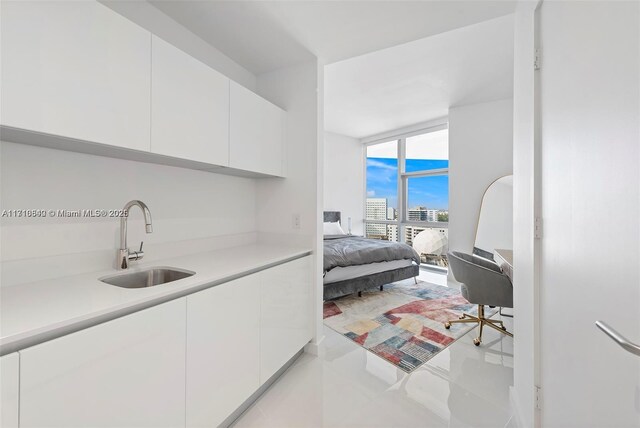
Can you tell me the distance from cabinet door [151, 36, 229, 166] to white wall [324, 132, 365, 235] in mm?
4111

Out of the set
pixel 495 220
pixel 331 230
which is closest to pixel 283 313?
pixel 331 230

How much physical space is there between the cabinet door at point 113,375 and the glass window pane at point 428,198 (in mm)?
4930

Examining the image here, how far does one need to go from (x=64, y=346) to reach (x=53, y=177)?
0.88m

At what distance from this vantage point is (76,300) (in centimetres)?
96

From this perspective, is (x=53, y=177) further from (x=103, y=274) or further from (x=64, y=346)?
(x=64, y=346)

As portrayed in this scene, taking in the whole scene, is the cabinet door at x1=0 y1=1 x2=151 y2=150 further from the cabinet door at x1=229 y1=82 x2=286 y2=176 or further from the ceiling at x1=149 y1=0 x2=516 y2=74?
the ceiling at x1=149 y1=0 x2=516 y2=74

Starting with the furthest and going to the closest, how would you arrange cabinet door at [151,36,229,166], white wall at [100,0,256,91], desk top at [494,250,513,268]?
1. desk top at [494,250,513,268]
2. white wall at [100,0,256,91]
3. cabinet door at [151,36,229,166]

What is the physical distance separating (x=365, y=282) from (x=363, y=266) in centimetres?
23

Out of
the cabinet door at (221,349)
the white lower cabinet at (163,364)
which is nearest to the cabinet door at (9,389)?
the white lower cabinet at (163,364)

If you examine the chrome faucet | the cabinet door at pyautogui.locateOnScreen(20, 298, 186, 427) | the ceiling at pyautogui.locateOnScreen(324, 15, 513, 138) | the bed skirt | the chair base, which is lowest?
the chair base

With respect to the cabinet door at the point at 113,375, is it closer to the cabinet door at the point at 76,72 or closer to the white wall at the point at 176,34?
the cabinet door at the point at 76,72

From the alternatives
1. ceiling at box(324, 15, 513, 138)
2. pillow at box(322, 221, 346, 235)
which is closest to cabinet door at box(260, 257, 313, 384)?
ceiling at box(324, 15, 513, 138)

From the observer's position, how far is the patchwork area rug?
2.33 metres

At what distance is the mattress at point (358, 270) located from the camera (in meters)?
3.33
